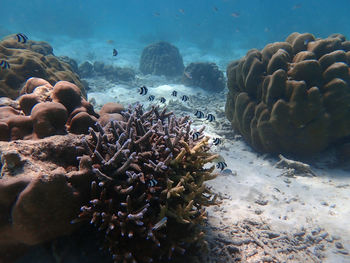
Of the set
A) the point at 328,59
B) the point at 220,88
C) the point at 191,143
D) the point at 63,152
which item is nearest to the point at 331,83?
the point at 328,59

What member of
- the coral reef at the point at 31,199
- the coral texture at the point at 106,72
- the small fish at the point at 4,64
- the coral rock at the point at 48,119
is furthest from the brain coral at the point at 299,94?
the coral texture at the point at 106,72

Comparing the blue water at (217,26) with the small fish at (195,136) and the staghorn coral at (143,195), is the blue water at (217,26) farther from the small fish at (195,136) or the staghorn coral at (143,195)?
the staghorn coral at (143,195)

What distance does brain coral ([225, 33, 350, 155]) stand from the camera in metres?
6.47

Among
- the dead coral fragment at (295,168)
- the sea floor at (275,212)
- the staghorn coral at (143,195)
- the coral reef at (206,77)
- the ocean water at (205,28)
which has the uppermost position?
the ocean water at (205,28)

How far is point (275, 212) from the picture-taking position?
475 cm

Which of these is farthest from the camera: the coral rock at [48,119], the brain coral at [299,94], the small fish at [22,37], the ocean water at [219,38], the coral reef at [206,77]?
the coral reef at [206,77]

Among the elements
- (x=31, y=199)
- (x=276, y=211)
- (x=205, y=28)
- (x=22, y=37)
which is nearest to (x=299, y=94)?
(x=276, y=211)

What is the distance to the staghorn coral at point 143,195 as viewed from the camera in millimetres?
2586

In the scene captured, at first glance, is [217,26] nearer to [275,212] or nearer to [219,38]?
[219,38]

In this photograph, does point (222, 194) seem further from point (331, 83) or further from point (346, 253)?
point (331, 83)

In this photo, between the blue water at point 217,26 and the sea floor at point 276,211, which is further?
the blue water at point 217,26

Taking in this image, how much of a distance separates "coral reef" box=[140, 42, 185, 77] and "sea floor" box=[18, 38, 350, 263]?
48.8 ft

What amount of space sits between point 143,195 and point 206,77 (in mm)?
14997

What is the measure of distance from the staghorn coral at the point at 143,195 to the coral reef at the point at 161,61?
1901 cm
